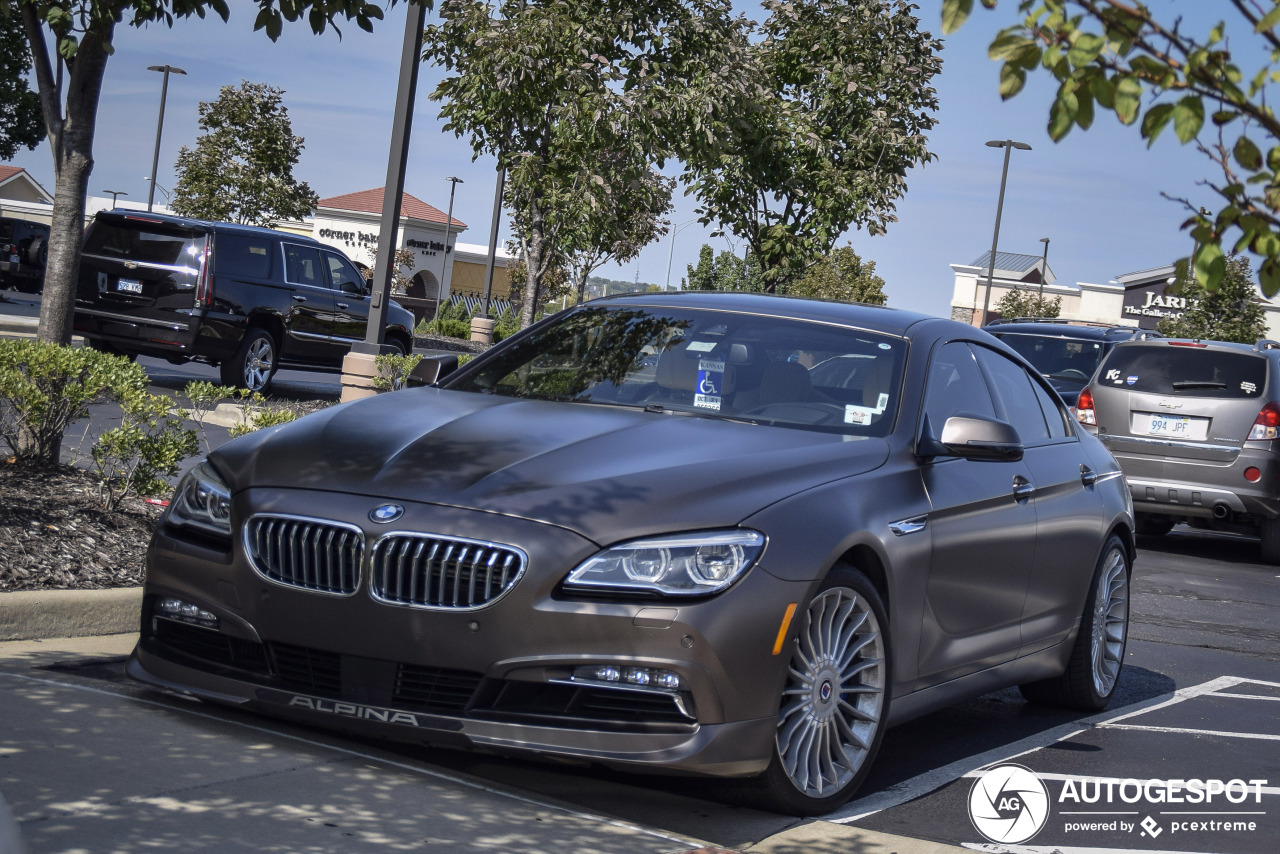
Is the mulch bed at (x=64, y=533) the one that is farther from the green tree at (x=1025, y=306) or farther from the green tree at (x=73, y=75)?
the green tree at (x=1025, y=306)

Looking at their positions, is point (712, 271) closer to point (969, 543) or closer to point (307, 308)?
point (307, 308)

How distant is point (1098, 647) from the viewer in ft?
21.5

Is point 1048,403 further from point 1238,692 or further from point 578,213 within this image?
point 578,213

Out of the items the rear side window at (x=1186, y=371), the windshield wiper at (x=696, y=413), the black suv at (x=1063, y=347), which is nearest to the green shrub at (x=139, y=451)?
the windshield wiper at (x=696, y=413)

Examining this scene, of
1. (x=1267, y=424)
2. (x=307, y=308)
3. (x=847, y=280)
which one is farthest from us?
(x=847, y=280)

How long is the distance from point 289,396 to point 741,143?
6425mm

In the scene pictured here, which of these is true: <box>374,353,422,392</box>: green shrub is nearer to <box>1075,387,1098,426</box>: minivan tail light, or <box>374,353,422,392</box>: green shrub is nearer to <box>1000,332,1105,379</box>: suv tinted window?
<box>1075,387,1098,426</box>: minivan tail light

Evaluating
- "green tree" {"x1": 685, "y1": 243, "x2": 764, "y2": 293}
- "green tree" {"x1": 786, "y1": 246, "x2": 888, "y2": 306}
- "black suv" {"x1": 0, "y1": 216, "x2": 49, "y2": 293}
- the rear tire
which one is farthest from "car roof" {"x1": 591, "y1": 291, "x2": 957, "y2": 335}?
"green tree" {"x1": 685, "y1": 243, "x2": 764, "y2": 293}

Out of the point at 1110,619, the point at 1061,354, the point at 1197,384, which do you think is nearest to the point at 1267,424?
the point at 1197,384

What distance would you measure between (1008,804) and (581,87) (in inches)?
507

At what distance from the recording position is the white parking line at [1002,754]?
470cm

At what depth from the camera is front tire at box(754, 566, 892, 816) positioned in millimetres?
4320

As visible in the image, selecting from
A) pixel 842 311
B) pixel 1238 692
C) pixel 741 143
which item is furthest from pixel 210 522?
pixel 741 143

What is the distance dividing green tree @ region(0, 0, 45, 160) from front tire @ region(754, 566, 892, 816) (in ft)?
80.7
